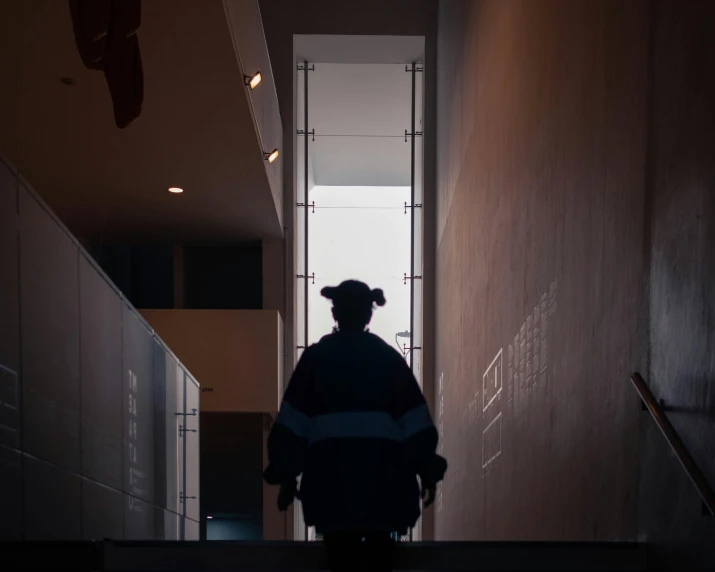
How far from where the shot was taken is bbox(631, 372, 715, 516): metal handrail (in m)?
2.46

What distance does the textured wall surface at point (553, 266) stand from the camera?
3557 mm

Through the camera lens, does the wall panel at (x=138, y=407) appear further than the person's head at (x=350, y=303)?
Yes

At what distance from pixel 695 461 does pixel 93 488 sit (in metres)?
3.20

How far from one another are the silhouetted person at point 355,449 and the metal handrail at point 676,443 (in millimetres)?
697

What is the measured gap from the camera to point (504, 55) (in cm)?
687

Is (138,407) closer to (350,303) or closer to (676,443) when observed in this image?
(350,303)

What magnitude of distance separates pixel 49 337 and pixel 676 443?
267cm

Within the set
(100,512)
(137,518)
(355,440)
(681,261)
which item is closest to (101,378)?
(100,512)

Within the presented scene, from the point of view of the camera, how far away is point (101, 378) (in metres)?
5.07

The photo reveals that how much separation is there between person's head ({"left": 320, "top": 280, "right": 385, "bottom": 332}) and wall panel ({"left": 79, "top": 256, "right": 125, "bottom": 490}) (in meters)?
1.93

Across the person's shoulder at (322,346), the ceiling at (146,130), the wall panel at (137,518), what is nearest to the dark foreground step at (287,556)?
the person's shoulder at (322,346)

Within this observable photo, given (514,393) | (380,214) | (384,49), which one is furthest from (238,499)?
(514,393)

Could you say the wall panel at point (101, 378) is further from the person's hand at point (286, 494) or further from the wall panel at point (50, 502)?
the person's hand at point (286, 494)

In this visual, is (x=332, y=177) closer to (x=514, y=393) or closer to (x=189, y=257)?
(x=189, y=257)
